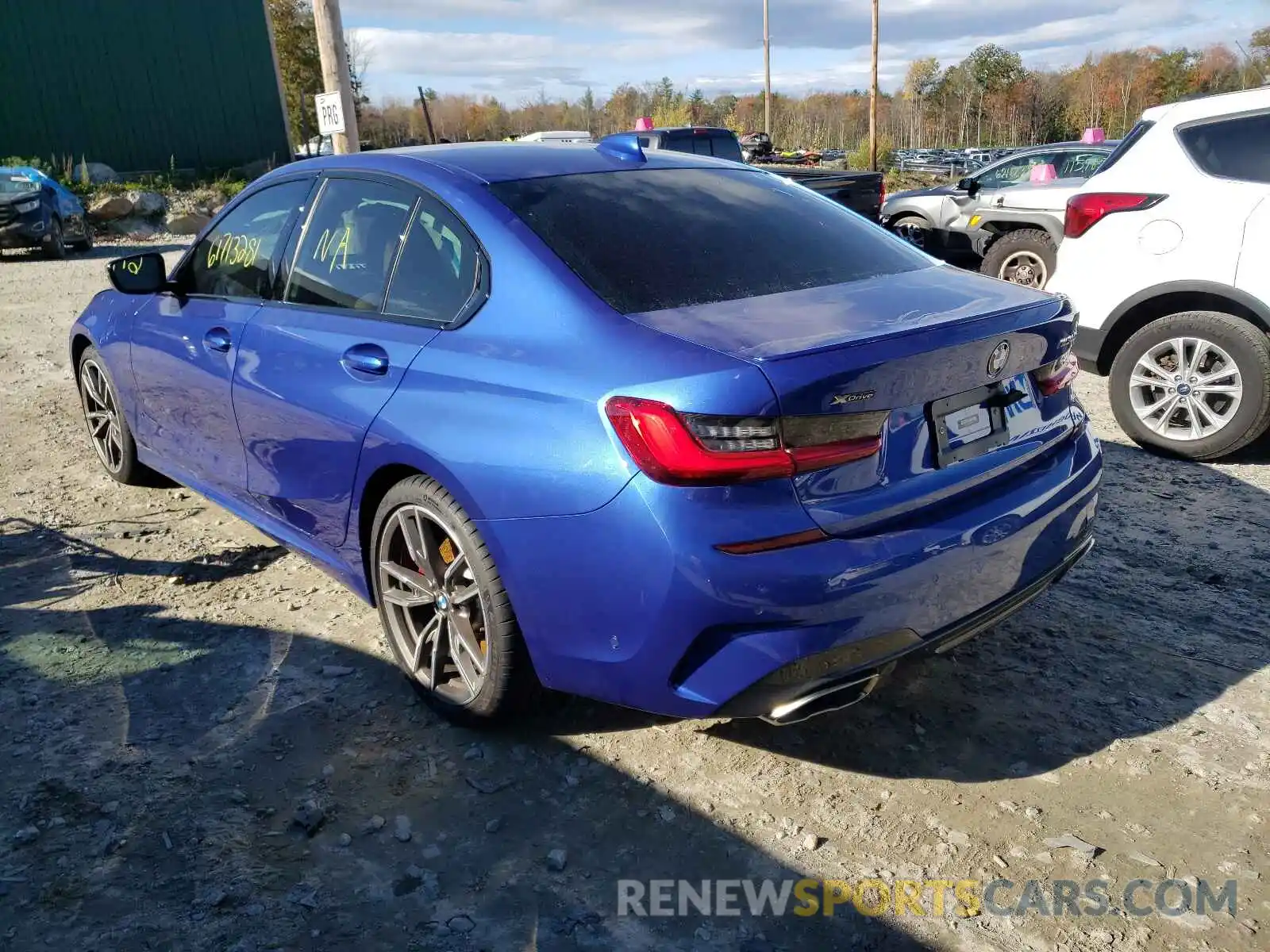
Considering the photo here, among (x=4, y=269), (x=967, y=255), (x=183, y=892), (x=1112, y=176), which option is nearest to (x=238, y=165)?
(x=4, y=269)

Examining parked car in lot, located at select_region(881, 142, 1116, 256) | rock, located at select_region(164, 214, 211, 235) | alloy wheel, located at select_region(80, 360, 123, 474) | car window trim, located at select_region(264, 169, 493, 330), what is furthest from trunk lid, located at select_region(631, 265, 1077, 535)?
rock, located at select_region(164, 214, 211, 235)

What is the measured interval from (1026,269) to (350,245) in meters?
8.07

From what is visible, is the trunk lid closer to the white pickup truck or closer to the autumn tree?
the white pickup truck

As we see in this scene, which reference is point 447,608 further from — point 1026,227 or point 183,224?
point 183,224

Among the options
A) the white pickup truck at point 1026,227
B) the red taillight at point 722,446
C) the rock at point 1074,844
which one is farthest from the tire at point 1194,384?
the white pickup truck at point 1026,227

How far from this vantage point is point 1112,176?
5.51m

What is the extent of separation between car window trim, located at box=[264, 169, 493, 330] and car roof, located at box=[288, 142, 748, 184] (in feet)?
0.11

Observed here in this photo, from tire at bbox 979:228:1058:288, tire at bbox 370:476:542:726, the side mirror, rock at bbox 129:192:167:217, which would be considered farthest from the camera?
rock at bbox 129:192:167:217

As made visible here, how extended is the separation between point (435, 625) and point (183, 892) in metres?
0.96

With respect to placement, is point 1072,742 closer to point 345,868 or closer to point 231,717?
point 345,868

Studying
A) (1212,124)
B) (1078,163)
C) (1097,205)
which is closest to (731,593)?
(1097,205)

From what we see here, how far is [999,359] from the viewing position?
263 centimetres

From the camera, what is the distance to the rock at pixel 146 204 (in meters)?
21.0

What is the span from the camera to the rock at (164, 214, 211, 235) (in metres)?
20.6
